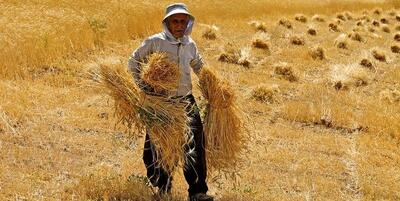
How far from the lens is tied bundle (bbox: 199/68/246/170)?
5.32 meters

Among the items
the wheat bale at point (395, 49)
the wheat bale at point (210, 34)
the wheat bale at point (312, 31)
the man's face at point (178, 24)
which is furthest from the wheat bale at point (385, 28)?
the man's face at point (178, 24)

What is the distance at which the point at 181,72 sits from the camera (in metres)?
5.11

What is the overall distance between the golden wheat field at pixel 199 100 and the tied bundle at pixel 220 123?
0.96 ft

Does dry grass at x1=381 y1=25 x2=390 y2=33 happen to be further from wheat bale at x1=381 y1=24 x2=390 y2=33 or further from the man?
the man

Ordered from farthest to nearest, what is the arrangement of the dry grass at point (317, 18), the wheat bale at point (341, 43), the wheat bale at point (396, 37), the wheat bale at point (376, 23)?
the wheat bale at point (376, 23) → the dry grass at point (317, 18) → the wheat bale at point (396, 37) → the wheat bale at point (341, 43)

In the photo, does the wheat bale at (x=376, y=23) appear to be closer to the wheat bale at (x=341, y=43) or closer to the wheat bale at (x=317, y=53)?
the wheat bale at (x=341, y=43)

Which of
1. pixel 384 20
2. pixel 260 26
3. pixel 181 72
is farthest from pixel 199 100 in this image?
pixel 384 20

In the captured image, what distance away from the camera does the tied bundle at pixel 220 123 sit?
5.32 m

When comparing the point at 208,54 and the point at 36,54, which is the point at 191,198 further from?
the point at 208,54

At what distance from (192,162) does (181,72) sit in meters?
0.81

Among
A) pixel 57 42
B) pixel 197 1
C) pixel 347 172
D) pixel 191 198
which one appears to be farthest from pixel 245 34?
pixel 191 198

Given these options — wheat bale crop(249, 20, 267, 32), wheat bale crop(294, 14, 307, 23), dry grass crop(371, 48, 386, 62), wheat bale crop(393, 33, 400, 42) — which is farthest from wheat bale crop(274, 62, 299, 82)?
wheat bale crop(294, 14, 307, 23)

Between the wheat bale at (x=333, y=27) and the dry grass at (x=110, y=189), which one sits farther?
the wheat bale at (x=333, y=27)

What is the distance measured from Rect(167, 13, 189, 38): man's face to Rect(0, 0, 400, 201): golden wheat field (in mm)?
556
